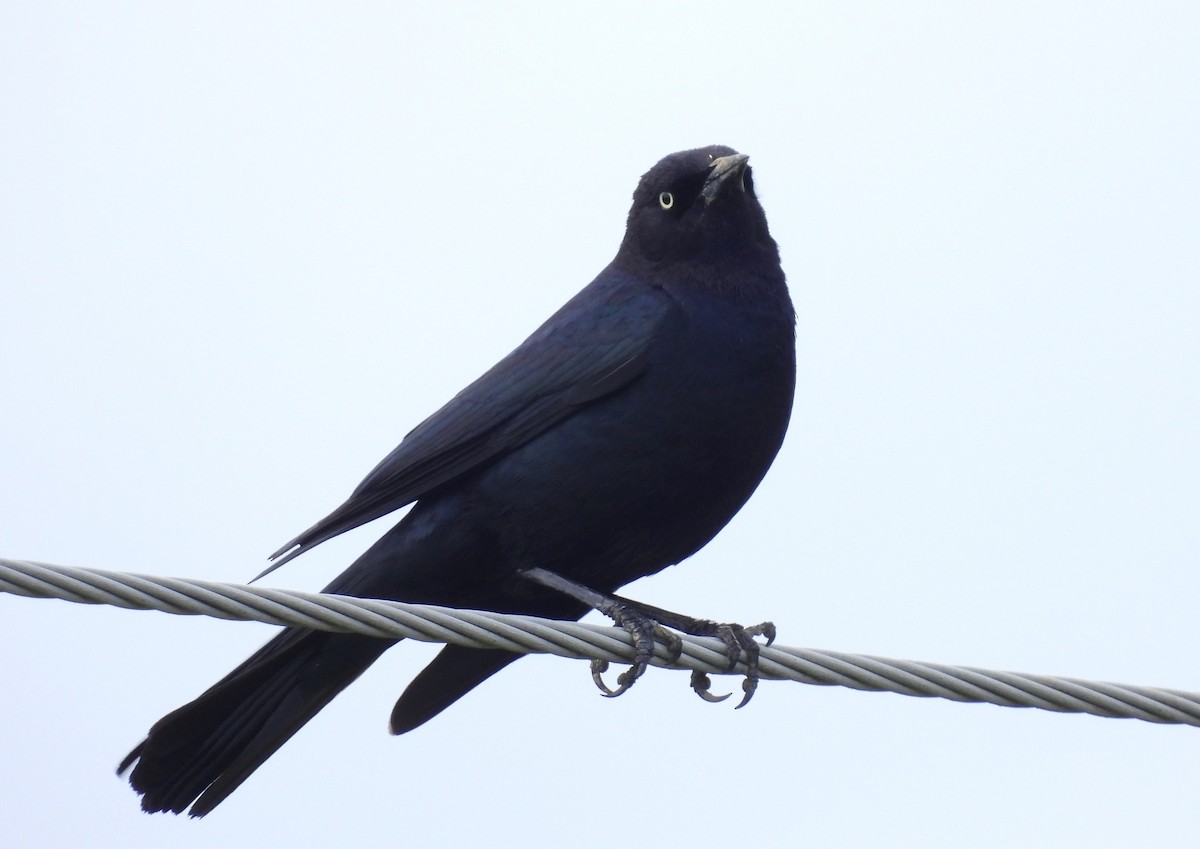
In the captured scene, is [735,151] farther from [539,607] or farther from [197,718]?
[197,718]

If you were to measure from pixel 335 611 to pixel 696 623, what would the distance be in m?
1.86

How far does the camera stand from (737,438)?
5.18 metres

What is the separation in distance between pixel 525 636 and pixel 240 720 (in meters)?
1.69

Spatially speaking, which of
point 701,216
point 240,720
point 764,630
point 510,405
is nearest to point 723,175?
point 701,216

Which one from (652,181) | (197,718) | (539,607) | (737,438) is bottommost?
(197,718)

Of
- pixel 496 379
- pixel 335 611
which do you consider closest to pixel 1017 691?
pixel 335 611

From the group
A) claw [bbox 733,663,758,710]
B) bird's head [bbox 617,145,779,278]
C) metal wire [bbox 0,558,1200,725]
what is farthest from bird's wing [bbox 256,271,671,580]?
metal wire [bbox 0,558,1200,725]

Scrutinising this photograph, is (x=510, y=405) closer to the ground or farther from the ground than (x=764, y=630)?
farther from the ground

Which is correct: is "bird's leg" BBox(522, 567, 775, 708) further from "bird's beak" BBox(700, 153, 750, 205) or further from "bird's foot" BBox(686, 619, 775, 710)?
"bird's beak" BBox(700, 153, 750, 205)

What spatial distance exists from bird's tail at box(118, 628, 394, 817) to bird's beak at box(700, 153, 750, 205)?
1.99 meters

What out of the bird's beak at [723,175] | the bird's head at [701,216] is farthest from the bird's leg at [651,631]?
the bird's beak at [723,175]

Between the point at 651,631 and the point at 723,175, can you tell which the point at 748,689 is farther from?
the point at 723,175

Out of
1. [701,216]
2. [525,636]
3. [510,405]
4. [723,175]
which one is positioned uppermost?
[723,175]

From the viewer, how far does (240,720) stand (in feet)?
16.6
